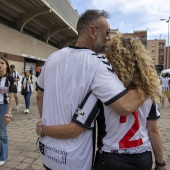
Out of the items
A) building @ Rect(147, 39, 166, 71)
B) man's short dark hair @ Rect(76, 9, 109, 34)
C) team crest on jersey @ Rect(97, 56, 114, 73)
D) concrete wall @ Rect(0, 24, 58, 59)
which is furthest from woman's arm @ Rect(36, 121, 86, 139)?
building @ Rect(147, 39, 166, 71)

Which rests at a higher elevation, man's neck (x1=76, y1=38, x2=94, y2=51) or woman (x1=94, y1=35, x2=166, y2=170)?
man's neck (x1=76, y1=38, x2=94, y2=51)

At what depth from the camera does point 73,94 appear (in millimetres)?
1533

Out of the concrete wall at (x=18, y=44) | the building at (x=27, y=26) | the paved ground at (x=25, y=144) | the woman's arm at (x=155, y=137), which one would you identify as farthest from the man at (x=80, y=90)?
the concrete wall at (x=18, y=44)

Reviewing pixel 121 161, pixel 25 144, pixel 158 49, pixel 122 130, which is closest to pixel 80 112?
pixel 122 130

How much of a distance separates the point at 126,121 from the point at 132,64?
0.39 m

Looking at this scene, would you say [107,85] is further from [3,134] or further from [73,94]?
[3,134]

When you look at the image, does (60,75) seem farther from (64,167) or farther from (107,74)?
(64,167)

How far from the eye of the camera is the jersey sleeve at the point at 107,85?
1421 mm

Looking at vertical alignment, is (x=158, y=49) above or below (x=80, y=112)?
above

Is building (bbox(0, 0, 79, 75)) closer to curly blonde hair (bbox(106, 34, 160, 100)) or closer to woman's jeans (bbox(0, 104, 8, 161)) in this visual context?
woman's jeans (bbox(0, 104, 8, 161))

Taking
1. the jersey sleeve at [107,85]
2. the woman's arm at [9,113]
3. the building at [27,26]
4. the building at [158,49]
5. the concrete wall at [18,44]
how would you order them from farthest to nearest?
the building at [158,49]
the building at [27,26]
the concrete wall at [18,44]
the woman's arm at [9,113]
the jersey sleeve at [107,85]

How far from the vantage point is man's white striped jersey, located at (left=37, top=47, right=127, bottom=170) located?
1.45 m

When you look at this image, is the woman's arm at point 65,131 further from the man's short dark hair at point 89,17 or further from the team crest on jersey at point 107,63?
the man's short dark hair at point 89,17

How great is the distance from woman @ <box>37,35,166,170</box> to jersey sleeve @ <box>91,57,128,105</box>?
6cm
